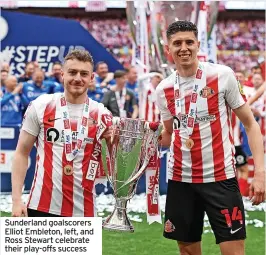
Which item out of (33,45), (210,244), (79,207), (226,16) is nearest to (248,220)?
(210,244)

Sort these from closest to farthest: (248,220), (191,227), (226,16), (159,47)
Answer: (191,227)
(248,220)
(159,47)
(226,16)

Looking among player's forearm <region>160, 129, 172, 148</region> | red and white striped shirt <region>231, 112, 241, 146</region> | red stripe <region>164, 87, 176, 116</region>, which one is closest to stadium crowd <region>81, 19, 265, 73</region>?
red and white striped shirt <region>231, 112, 241, 146</region>

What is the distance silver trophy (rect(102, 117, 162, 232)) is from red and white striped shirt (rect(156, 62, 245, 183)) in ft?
0.84

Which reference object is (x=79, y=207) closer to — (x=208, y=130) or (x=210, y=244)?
(x=208, y=130)

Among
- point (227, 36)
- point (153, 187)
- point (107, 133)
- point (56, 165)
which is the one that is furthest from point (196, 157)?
point (227, 36)

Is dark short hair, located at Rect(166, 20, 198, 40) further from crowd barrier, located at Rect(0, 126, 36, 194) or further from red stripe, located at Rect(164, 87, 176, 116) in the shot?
crowd barrier, located at Rect(0, 126, 36, 194)

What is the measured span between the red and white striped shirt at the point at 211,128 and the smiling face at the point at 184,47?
0.12 m

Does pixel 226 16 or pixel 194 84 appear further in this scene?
pixel 226 16

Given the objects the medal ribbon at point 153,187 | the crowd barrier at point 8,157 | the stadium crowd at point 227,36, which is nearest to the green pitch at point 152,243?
the medal ribbon at point 153,187

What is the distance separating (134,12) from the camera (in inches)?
420

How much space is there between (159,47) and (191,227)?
6409mm

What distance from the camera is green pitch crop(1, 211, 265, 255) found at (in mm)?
5855
